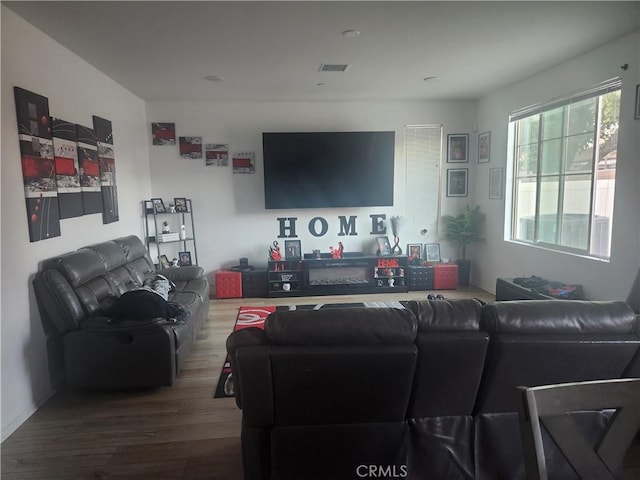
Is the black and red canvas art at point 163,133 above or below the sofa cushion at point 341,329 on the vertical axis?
above

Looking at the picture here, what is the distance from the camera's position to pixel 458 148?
6215 mm

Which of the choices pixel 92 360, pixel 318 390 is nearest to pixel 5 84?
pixel 92 360

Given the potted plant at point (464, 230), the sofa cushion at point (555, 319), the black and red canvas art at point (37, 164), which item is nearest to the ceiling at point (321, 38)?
the black and red canvas art at point (37, 164)

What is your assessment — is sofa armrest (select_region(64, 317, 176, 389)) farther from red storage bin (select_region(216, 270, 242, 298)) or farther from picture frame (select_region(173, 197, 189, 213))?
picture frame (select_region(173, 197, 189, 213))

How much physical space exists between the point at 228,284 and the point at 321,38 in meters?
3.56

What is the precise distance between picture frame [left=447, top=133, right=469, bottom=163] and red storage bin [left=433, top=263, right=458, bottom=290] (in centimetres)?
166

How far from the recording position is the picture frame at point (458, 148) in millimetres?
6188

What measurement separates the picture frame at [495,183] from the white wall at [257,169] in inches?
22.1

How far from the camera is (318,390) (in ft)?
5.71

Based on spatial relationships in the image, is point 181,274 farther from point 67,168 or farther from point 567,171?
point 567,171

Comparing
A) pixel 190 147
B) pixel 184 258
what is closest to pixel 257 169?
pixel 190 147

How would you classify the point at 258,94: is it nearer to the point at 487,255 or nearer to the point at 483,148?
the point at 483,148

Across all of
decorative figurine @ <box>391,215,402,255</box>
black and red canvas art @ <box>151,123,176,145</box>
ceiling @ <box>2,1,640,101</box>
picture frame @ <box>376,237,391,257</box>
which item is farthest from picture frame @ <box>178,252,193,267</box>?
decorative figurine @ <box>391,215,402,255</box>

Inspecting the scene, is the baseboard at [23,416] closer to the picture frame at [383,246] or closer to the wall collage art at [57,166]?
the wall collage art at [57,166]
